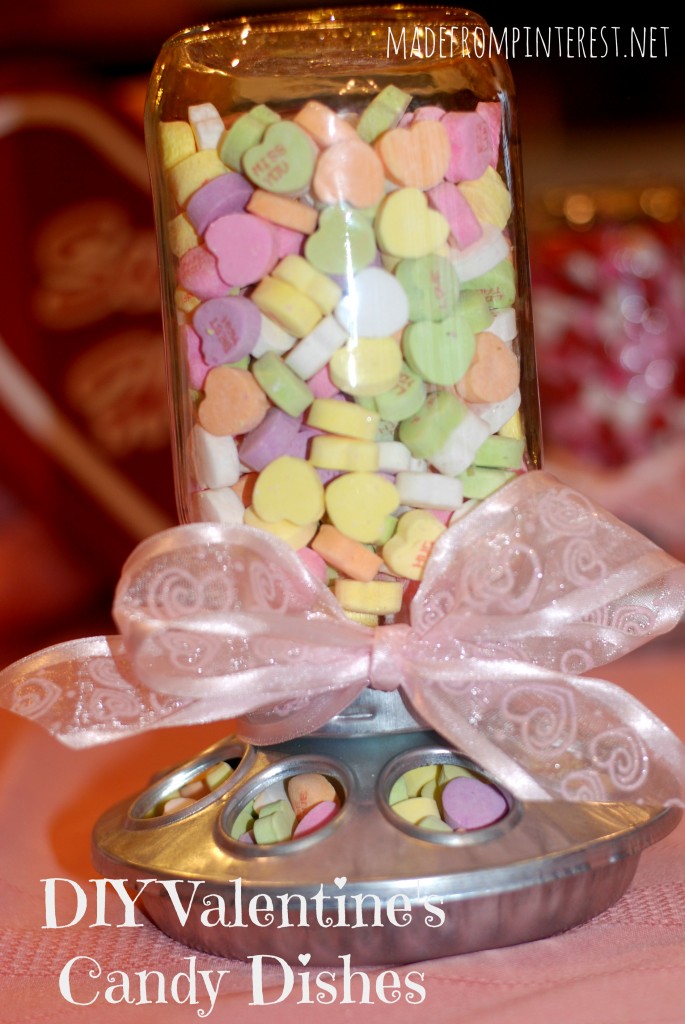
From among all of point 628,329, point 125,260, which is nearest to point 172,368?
point 125,260

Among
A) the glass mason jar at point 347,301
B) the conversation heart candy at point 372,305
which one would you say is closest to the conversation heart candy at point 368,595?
the glass mason jar at point 347,301

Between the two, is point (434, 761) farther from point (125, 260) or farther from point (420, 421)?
point (125, 260)

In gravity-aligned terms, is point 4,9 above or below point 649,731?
above

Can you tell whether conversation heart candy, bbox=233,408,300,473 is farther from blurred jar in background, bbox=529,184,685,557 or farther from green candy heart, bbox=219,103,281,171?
blurred jar in background, bbox=529,184,685,557

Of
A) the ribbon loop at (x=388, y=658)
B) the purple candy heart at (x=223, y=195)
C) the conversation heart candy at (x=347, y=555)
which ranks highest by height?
the purple candy heart at (x=223, y=195)

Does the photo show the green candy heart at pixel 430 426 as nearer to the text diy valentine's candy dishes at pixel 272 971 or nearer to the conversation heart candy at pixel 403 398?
the conversation heart candy at pixel 403 398

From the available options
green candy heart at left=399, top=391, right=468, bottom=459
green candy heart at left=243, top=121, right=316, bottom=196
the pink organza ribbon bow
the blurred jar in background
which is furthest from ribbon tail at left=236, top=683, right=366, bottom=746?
the blurred jar in background
